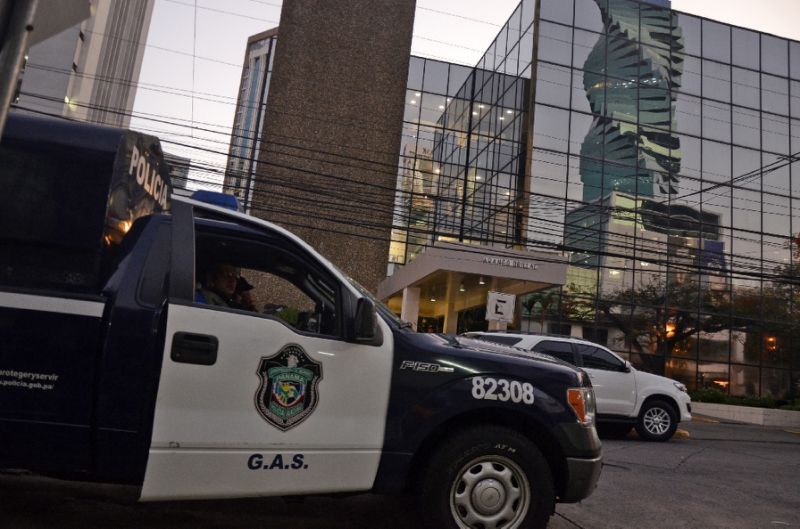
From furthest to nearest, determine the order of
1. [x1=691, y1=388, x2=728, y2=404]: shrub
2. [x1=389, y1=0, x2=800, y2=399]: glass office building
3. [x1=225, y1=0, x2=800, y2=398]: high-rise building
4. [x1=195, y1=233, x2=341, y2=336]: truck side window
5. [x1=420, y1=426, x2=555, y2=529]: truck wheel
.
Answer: [x1=389, y1=0, x2=800, y2=399]: glass office building
[x1=225, y1=0, x2=800, y2=398]: high-rise building
[x1=691, y1=388, x2=728, y2=404]: shrub
[x1=195, y1=233, x2=341, y2=336]: truck side window
[x1=420, y1=426, x2=555, y2=529]: truck wheel

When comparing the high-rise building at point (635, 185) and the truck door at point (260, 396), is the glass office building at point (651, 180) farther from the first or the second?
the truck door at point (260, 396)

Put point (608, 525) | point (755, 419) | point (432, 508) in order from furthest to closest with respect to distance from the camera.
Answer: point (755, 419) < point (608, 525) < point (432, 508)

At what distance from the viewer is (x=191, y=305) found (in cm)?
337

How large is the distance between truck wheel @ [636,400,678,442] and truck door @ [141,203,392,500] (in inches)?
395

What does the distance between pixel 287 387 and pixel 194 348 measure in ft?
1.87

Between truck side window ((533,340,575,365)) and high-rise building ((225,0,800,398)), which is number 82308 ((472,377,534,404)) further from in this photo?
high-rise building ((225,0,800,398))

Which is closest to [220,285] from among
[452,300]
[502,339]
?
[502,339]

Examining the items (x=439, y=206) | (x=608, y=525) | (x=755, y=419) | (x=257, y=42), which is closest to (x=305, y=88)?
(x=439, y=206)

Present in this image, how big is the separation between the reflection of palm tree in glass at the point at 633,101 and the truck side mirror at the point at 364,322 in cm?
2783

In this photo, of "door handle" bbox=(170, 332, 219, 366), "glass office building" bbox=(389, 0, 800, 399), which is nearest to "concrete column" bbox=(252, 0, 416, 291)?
"glass office building" bbox=(389, 0, 800, 399)

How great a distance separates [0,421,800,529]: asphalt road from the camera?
415 cm

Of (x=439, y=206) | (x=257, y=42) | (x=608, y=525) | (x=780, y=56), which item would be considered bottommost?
(x=608, y=525)

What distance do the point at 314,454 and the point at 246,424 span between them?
44 cm

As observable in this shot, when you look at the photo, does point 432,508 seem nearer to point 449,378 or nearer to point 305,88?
point 449,378
